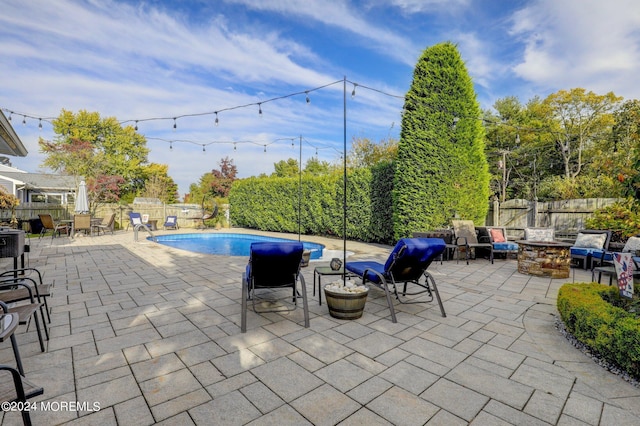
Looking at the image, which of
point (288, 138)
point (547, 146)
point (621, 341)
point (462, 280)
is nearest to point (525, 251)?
point (462, 280)

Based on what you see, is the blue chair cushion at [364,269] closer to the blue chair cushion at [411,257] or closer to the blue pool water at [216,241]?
the blue chair cushion at [411,257]

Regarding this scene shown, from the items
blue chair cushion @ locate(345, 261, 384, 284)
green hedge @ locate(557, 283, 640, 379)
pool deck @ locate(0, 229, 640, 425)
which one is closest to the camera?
pool deck @ locate(0, 229, 640, 425)

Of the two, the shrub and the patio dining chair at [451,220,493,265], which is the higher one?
the shrub

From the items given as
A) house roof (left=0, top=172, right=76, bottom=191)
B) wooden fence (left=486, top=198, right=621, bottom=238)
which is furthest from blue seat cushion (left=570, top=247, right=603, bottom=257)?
house roof (left=0, top=172, right=76, bottom=191)

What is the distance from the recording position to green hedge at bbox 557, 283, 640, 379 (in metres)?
2.11

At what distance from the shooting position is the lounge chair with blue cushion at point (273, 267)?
312cm

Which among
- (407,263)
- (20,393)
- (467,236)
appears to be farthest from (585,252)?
(20,393)

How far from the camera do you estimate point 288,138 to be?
12156mm

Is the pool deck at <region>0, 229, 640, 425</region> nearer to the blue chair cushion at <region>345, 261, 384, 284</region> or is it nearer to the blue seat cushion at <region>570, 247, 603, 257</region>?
the blue chair cushion at <region>345, 261, 384, 284</region>

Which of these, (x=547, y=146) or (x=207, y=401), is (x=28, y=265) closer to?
(x=207, y=401)

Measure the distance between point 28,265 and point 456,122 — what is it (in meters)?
10.2

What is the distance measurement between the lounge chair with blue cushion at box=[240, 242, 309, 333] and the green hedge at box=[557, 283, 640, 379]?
2.39 meters

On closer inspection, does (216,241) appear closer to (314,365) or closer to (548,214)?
(314,365)

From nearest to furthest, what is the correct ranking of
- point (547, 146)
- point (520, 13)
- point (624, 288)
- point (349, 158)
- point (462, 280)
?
point (624, 288)
point (462, 280)
point (520, 13)
point (349, 158)
point (547, 146)
